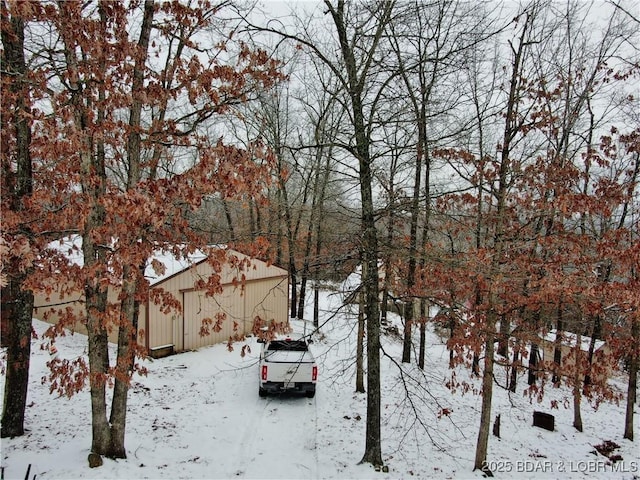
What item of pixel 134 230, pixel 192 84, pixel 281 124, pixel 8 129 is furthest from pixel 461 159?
pixel 281 124

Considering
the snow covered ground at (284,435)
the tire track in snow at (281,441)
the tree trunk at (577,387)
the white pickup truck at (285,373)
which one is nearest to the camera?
the snow covered ground at (284,435)

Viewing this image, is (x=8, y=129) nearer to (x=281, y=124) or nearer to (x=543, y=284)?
(x=543, y=284)

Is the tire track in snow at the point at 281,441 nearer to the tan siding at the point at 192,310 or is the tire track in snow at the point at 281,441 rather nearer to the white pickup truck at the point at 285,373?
the white pickup truck at the point at 285,373

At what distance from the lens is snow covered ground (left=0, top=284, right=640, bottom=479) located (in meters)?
6.79

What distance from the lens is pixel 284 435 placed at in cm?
840

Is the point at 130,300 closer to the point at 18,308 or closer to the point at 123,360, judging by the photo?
the point at 123,360

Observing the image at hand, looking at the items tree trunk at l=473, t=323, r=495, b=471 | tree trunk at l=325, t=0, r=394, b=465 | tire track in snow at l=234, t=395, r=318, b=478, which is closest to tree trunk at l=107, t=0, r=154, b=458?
tire track in snow at l=234, t=395, r=318, b=478

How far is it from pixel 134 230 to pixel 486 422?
23.3 feet

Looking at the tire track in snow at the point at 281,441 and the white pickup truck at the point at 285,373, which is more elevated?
the white pickup truck at the point at 285,373

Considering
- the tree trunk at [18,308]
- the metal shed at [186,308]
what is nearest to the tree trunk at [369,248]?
the metal shed at [186,308]

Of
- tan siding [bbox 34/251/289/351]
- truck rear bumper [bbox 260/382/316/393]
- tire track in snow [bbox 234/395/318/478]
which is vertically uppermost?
tan siding [bbox 34/251/289/351]

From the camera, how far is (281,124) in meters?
21.5

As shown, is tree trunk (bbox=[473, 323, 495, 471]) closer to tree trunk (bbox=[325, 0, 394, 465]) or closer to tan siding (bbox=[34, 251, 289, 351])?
tree trunk (bbox=[325, 0, 394, 465])

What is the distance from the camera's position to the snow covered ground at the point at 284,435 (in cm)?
679
